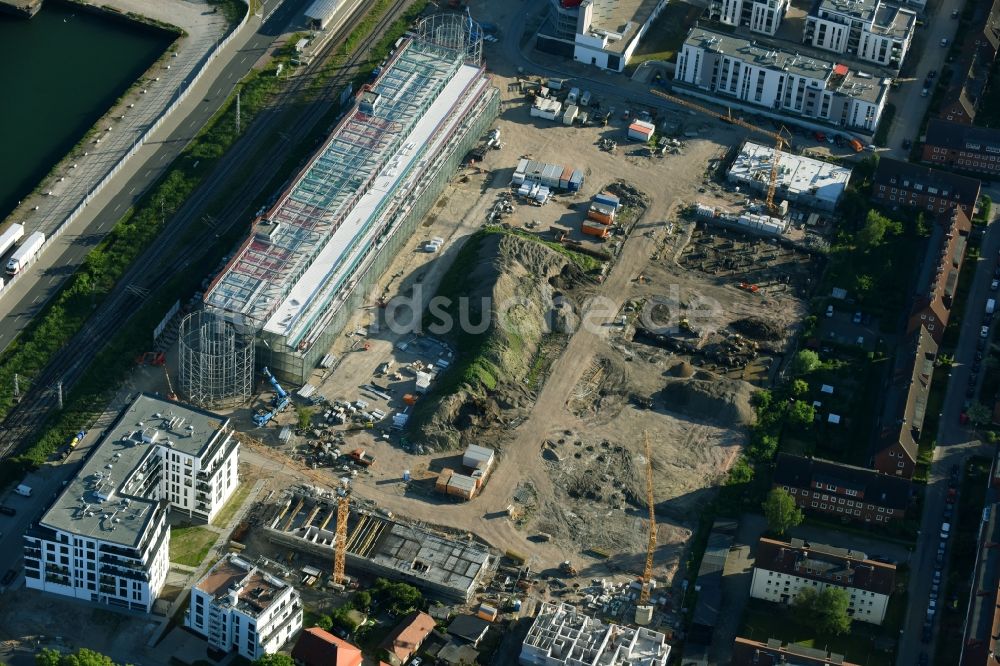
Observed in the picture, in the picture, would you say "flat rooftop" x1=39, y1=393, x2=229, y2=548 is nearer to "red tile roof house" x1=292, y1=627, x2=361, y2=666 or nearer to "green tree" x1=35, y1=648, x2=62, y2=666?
"green tree" x1=35, y1=648, x2=62, y2=666

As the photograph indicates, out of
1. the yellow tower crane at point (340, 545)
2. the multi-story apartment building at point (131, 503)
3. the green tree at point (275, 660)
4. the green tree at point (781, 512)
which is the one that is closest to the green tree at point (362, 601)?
the yellow tower crane at point (340, 545)

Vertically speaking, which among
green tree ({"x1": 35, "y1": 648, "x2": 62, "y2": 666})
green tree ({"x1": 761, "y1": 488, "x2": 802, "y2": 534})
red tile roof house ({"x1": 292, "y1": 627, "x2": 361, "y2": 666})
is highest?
green tree ({"x1": 761, "y1": 488, "x2": 802, "y2": 534})

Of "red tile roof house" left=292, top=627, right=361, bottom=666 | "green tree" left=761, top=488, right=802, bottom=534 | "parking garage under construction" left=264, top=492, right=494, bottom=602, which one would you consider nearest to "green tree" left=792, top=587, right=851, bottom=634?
"green tree" left=761, top=488, right=802, bottom=534

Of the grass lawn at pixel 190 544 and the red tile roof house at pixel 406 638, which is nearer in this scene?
the red tile roof house at pixel 406 638

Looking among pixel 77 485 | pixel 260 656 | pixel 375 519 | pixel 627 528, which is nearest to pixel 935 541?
pixel 627 528

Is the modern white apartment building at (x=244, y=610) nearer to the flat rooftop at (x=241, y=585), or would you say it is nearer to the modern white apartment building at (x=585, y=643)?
the flat rooftop at (x=241, y=585)

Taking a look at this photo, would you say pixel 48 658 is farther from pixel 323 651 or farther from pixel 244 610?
pixel 323 651
